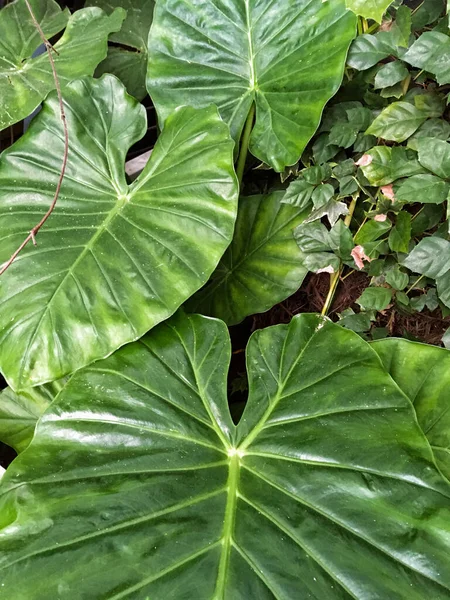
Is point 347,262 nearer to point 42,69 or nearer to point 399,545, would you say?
point 399,545

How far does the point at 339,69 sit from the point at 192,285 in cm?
50

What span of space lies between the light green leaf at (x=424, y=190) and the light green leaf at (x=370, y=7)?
0.31m

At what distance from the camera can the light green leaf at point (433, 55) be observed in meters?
0.90

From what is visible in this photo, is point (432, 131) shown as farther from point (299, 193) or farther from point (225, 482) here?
point (225, 482)

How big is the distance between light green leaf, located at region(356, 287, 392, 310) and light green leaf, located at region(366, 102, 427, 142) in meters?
0.29

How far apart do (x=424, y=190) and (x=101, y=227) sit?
1.92 feet

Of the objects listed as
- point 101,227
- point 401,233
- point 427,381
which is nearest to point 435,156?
point 401,233

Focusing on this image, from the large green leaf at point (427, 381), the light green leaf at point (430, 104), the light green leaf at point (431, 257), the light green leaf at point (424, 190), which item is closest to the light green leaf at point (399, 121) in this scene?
the light green leaf at point (430, 104)

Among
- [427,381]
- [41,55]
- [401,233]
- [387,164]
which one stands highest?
[41,55]

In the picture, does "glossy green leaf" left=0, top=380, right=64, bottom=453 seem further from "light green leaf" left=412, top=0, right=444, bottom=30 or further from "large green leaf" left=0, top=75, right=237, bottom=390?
"light green leaf" left=412, top=0, right=444, bottom=30

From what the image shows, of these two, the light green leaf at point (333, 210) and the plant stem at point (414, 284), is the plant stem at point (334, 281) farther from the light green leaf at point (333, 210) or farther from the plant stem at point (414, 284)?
the plant stem at point (414, 284)

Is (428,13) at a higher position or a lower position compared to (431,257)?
higher

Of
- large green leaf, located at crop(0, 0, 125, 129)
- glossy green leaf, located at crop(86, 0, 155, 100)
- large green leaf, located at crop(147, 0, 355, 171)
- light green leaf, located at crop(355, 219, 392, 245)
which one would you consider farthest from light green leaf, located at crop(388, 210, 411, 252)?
glossy green leaf, located at crop(86, 0, 155, 100)

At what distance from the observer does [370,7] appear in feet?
3.24
